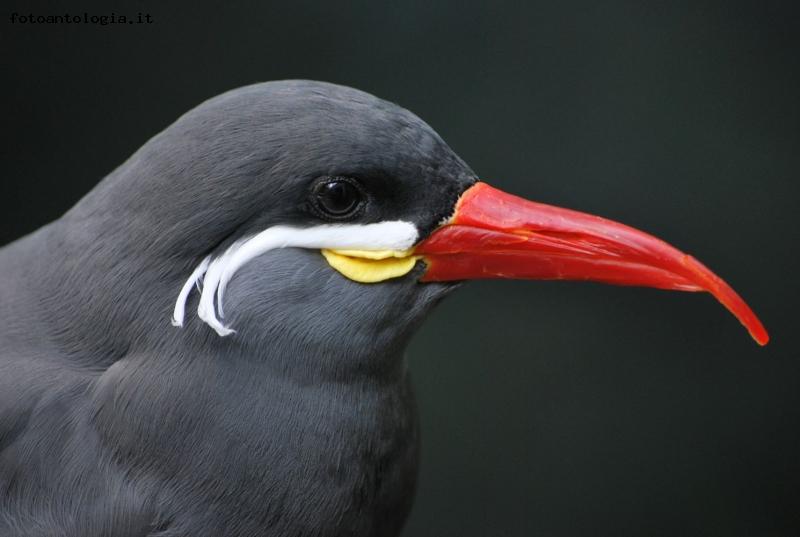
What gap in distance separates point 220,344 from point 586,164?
1509mm

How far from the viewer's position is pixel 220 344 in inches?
53.5

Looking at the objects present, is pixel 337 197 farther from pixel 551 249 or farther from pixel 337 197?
pixel 551 249

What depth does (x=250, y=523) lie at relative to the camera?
4.55 ft

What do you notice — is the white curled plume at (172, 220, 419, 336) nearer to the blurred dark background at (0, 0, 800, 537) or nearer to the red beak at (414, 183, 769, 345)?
the red beak at (414, 183, 769, 345)

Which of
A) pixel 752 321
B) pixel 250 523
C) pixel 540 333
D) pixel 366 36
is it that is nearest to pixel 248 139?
pixel 250 523

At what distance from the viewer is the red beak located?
55.2 inches

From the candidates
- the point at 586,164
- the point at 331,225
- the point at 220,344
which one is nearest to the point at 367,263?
the point at 331,225

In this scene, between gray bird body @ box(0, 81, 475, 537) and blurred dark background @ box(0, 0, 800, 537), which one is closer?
gray bird body @ box(0, 81, 475, 537)

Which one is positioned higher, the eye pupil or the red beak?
the eye pupil

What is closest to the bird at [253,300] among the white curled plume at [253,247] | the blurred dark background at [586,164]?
the white curled plume at [253,247]

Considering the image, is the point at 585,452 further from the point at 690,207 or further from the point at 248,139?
the point at 248,139

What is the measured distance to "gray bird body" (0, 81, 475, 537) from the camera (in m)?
1.34

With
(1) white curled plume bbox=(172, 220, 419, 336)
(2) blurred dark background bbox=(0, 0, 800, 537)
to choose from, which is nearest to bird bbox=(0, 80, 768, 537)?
(1) white curled plume bbox=(172, 220, 419, 336)

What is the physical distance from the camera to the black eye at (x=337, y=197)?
4.41 feet
